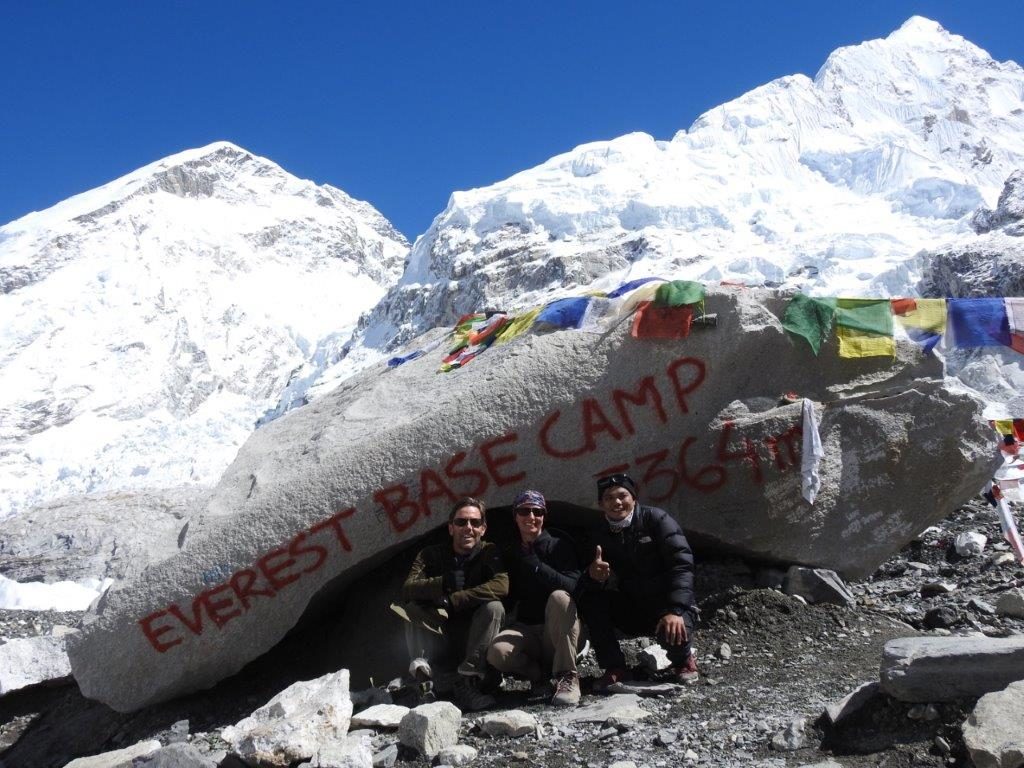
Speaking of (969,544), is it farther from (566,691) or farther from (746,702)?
(566,691)

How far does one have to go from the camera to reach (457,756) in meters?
4.42

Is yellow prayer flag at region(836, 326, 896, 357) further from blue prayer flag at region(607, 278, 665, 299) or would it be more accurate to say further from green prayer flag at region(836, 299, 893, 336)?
blue prayer flag at region(607, 278, 665, 299)

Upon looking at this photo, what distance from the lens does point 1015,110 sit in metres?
182

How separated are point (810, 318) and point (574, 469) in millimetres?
2227

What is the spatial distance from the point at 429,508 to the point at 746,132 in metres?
157

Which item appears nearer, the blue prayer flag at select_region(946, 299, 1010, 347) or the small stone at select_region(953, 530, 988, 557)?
the blue prayer flag at select_region(946, 299, 1010, 347)

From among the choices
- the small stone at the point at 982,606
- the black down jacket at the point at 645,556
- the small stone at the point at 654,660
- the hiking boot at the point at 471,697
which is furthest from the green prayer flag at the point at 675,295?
the hiking boot at the point at 471,697

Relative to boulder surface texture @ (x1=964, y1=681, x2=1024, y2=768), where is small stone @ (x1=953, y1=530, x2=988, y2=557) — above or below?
below

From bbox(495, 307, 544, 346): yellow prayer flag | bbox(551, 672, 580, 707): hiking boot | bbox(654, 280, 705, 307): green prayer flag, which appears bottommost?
bbox(551, 672, 580, 707): hiking boot

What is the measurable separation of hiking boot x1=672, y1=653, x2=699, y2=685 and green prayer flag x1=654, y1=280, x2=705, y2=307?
2745 millimetres

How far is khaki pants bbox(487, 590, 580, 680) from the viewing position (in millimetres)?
5203

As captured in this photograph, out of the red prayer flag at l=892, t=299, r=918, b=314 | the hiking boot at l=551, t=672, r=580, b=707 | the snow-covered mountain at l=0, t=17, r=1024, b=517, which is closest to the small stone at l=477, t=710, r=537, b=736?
the hiking boot at l=551, t=672, r=580, b=707

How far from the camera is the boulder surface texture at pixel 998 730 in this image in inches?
130

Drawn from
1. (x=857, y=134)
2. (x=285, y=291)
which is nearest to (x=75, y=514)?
(x=857, y=134)
